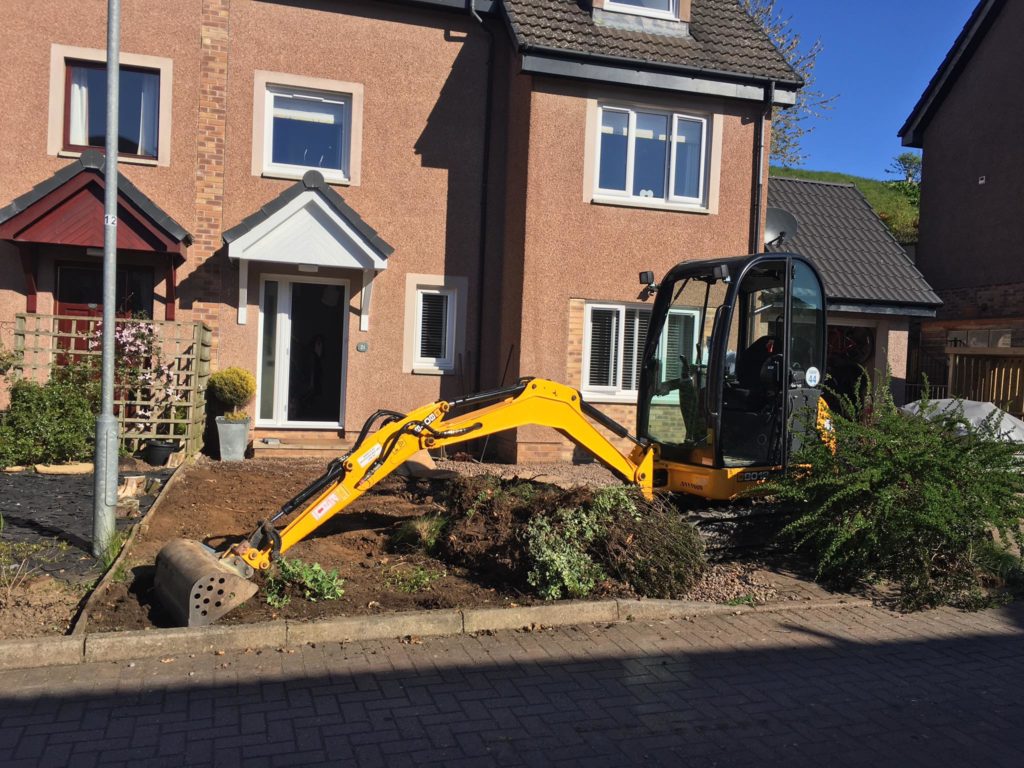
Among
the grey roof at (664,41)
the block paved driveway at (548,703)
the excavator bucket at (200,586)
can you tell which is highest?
the grey roof at (664,41)

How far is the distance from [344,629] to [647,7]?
439 inches

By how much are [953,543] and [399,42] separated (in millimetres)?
9849

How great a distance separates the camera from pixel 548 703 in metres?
4.70

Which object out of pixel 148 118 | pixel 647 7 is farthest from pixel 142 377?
pixel 647 7

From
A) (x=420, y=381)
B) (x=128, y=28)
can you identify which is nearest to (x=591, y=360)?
(x=420, y=381)

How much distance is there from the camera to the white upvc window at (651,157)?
42.3ft

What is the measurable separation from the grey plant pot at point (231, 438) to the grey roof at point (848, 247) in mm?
9524

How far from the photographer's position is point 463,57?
13031mm

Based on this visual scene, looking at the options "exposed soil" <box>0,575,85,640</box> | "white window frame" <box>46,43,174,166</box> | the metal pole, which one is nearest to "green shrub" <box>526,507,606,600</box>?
"exposed soil" <box>0,575,85,640</box>

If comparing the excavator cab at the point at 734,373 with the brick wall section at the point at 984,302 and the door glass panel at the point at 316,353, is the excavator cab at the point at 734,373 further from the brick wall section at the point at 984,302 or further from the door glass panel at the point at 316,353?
the brick wall section at the point at 984,302

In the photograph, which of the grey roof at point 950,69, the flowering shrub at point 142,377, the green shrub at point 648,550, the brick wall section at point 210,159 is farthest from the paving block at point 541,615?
the grey roof at point 950,69

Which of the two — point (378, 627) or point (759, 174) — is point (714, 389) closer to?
point (378, 627)

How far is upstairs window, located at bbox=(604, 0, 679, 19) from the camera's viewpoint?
1327 cm

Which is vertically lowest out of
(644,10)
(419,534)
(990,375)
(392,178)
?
(419,534)
